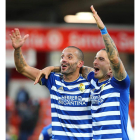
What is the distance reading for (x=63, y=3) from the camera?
1356 centimetres

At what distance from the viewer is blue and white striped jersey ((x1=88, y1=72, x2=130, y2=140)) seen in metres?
4.10

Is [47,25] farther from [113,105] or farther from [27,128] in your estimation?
[113,105]

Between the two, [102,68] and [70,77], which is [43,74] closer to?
[70,77]

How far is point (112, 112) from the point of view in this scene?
4.11 meters

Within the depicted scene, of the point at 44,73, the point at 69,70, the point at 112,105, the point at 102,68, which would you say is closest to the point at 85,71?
the point at 69,70

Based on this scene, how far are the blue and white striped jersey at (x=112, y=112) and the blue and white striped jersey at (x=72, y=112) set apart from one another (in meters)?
0.28

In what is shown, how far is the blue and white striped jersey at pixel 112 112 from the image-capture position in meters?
4.10

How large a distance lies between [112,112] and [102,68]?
64 cm

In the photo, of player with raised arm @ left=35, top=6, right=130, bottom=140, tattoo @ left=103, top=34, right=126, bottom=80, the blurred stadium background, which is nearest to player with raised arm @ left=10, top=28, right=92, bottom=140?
player with raised arm @ left=35, top=6, right=130, bottom=140

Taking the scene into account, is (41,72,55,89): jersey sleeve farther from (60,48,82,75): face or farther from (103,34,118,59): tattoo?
(103,34,118,59): tattoo

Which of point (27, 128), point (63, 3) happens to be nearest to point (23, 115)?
point (27, 128)

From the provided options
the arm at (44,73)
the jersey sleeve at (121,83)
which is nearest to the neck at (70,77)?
the arm at (44,73)

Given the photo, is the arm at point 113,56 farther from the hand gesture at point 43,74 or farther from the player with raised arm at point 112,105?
the hand gesture at point 43,74

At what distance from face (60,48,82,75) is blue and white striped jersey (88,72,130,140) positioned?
2.22ft
